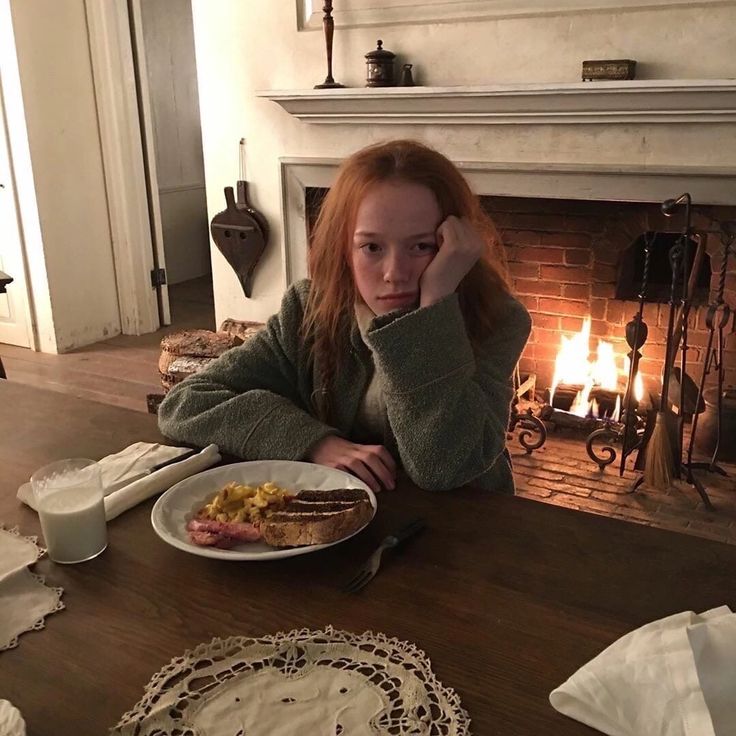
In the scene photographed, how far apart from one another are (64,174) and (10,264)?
524 millimetres

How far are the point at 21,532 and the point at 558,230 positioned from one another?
7.33ft

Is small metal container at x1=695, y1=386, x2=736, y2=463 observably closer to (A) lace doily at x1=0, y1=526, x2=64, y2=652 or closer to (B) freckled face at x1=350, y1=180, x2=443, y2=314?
(B) freckled face at x1=350, y1=180, x2=443, y2=314

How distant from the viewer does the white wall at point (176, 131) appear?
5000 mm

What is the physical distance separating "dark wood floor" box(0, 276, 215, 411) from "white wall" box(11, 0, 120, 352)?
0.14 m

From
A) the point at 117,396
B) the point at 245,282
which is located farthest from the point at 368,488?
the point at 117,396

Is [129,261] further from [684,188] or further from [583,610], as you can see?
[583,610]

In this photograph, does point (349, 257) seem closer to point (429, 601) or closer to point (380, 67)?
point (429, 601)

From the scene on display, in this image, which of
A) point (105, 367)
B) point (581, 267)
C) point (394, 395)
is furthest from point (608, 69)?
→ point (105, 367)

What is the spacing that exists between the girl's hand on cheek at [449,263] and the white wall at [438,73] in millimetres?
1470

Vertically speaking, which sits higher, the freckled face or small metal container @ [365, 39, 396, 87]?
small metal container @ [365, 39, 396, 87]

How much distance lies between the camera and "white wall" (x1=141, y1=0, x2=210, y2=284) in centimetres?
500

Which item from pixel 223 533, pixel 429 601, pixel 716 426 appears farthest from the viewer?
pixel 716 426

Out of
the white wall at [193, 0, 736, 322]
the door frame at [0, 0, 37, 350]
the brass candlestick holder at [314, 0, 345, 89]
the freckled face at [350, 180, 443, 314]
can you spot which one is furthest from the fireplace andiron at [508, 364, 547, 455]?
the door frame at [0, 0, 37, 350]

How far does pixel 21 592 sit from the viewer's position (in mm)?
804
